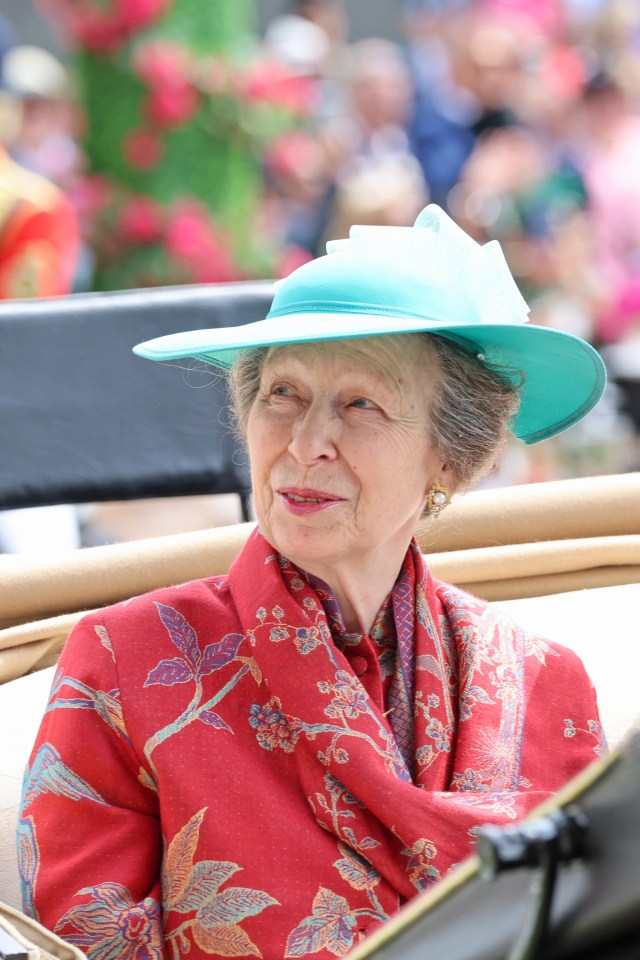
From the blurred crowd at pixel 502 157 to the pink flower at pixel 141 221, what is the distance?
1.12 feet

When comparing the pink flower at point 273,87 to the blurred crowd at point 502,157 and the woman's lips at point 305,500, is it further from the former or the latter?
the woman's lips at point 305,500

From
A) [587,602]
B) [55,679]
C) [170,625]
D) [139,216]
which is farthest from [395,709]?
[139,216]

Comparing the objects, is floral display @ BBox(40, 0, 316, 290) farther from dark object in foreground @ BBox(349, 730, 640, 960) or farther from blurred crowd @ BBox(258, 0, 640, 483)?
dark object in foreground @ BBox(349, 730, 640, 960)

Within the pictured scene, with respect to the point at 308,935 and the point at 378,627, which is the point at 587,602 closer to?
the point at 378,627

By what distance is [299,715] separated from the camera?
1714 mm

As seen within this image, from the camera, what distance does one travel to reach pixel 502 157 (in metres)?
5.91

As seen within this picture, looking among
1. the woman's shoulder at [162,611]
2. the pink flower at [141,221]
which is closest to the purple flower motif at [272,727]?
the woman's shoulder at [162,611]

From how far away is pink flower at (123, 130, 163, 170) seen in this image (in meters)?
5.00

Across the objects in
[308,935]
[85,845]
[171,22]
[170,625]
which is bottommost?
[308,935]

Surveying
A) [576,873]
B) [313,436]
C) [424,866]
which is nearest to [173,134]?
[313,436]

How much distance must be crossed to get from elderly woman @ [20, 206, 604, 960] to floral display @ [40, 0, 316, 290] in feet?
10.3

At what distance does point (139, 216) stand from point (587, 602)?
3022mm

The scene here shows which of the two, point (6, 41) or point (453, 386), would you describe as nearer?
point (453, 386)

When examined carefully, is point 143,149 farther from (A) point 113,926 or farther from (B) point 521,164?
(A) point 113,926
